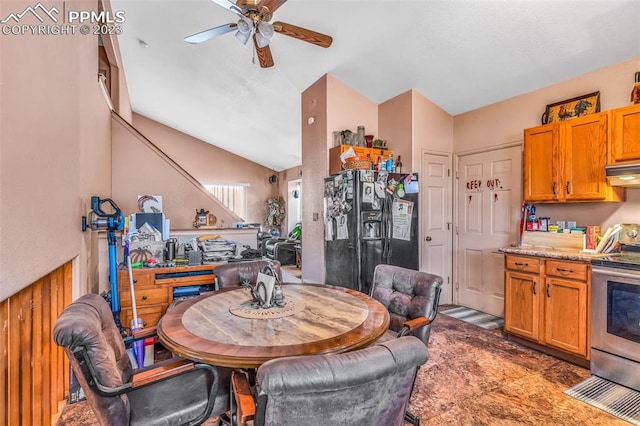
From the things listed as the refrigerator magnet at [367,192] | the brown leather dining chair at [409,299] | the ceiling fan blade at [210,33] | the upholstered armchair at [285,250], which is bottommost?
the upholstered armchair at [285,250]

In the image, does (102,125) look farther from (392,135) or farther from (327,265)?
(392,135)

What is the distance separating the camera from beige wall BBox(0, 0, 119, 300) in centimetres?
115

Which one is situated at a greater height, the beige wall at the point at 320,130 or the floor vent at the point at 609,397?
the beige wall at the point at 320,130

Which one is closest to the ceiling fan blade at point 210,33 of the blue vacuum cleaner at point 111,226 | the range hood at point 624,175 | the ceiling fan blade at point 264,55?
the ceiling fan blade at point 264,55

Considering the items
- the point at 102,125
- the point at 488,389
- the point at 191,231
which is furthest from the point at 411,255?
the point at 102,125

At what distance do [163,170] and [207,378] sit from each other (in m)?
3.34

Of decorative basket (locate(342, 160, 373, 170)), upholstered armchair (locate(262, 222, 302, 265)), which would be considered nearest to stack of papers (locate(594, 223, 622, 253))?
decorative basket (locate(342, 160, 373, 170))

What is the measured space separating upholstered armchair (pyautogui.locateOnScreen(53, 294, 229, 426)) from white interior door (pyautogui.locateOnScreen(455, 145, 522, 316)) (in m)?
3.72

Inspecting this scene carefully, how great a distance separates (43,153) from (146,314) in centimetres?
172

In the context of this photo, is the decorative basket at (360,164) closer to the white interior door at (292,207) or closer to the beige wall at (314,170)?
the beige wall at (314,170)

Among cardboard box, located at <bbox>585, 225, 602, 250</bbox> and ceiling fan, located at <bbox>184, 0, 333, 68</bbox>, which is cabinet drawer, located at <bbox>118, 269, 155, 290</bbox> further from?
cardboard box, located at <bbox>585, 225, 602, 250</bbox>

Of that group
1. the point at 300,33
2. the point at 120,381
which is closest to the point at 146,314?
the point at 120,381

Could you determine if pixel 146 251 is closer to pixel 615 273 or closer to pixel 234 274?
pixel 234 274

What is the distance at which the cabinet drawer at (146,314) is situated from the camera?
270 cm
